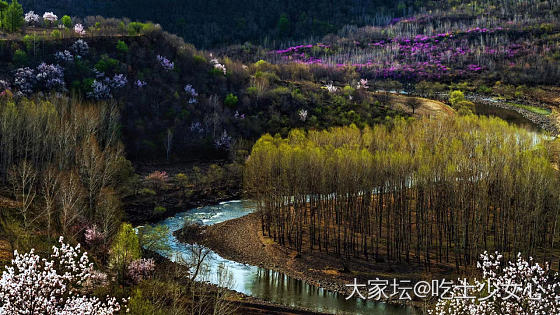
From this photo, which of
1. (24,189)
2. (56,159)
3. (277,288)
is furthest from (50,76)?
(277,288)

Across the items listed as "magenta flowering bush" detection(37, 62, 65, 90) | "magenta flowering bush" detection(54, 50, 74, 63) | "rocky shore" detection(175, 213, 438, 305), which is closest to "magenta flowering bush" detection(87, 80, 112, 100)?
"magenta flowering bush" detection(37, 62, 65, 90)

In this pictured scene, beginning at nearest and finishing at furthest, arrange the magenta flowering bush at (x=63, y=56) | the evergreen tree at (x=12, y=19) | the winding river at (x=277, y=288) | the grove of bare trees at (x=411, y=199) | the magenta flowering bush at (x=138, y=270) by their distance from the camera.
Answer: the magenta flowering bush at (x=138, y=270), the winding river at (x=277, y=288), the grove of bare trees at (x=411, y=199), the magenta flowering bush at (x=63, y=56), the evergreen tree at (x=12, y=19)

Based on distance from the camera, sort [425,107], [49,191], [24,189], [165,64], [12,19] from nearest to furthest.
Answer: [49,191] < [24,189] < [12,19] < [165,64] < [425,107]

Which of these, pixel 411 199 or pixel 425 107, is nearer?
pixel 411 199

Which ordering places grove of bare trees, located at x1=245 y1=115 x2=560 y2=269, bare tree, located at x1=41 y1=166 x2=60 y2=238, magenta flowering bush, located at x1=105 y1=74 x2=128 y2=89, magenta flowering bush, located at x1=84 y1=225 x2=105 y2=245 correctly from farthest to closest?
1. magenta flowering bush, located at x1=105 y1=74 x2=128 y2=89
2. grove of bare trees, located at x1=245 y1=115 x2=560 y2=269
3. magenta flowering bush, located at x1=84 y1=225 x2=105 y2=245
4. bare tree, located at x1=41 y1=166 x2=60 y2=238

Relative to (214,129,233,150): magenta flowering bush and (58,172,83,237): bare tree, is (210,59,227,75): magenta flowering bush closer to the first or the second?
(214,129,233,150): magenta flowering bush

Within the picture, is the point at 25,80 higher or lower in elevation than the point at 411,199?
higher

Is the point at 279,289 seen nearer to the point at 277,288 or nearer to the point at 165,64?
the point at 277,288

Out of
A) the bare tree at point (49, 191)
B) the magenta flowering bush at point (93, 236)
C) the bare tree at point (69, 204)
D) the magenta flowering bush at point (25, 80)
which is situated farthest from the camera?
the magenta flowering bush at point (25, 80)

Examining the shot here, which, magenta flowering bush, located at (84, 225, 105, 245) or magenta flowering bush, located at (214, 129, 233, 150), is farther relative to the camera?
magenta flowering bush, located at (214, 129, 233, 150)

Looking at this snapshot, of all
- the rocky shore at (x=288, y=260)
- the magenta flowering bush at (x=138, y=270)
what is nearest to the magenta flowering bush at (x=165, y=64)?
the rocky shore at (x=288, y=260)

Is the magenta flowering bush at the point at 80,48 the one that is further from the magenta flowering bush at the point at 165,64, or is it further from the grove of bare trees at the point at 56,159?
the grove of bare trees at the point at 56,159

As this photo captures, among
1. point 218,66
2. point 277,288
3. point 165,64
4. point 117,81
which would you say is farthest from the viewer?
point 218,66

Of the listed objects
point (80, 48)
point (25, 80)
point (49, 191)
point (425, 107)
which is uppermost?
point (80, 48)
